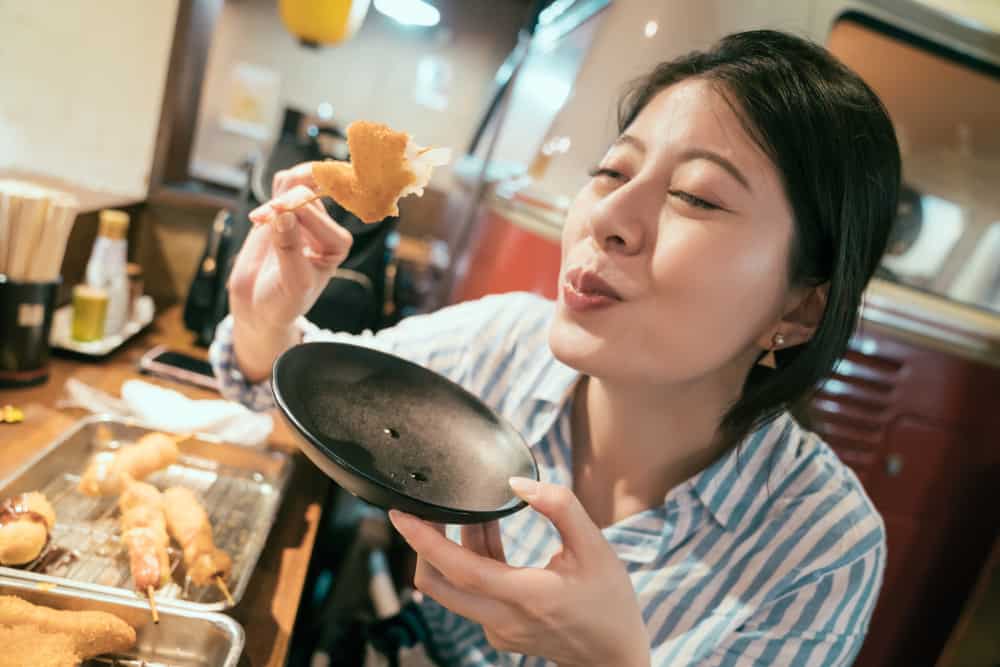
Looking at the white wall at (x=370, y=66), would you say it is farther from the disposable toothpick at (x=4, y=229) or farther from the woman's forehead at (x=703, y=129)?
the woman's forehead at (x=703, y=129)

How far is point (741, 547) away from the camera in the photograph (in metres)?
1.27

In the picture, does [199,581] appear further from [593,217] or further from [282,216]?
[593,217]

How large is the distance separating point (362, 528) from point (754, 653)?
1.58 m

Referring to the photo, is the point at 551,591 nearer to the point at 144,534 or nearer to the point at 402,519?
the point at 402,519

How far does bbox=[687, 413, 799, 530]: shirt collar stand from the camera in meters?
1.27

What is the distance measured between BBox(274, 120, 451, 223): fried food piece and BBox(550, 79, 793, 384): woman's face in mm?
305

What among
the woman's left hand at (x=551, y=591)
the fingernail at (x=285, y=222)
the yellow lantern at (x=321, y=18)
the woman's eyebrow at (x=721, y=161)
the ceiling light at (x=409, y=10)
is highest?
the ceiling light at (x=409, y=10)

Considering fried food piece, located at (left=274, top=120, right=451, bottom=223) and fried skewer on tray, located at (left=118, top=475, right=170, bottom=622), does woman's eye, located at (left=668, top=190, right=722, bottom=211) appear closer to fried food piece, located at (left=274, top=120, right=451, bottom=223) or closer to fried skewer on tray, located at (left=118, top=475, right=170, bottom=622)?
fried food piece, located at (left=274, top=120, right=451, bottom=223)

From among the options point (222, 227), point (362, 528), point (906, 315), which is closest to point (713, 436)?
point (906, 315)

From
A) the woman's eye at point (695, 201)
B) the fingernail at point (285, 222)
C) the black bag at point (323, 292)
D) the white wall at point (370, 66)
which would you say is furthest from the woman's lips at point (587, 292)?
the white wall at point (370, 66)

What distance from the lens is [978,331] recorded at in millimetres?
1801

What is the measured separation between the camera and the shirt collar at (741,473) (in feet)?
4.18

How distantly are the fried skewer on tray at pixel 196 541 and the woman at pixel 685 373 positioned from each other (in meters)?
0.36

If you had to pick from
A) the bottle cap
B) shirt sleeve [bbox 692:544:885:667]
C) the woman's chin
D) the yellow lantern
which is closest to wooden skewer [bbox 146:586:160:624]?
the woman's chin
